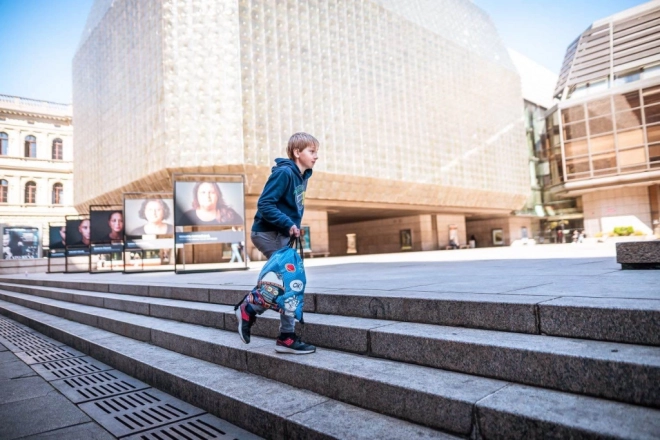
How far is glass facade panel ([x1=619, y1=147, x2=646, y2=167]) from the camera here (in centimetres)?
3162

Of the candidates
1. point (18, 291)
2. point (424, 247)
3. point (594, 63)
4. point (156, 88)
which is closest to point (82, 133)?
point (156, 88)

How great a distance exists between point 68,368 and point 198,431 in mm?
2551

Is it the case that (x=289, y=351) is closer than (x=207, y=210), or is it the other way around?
(x=289, y=351)

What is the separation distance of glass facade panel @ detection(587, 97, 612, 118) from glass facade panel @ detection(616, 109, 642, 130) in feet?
2.89

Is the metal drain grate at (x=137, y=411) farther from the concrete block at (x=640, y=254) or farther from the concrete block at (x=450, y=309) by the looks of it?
the concrete block at (x=640, y=254)

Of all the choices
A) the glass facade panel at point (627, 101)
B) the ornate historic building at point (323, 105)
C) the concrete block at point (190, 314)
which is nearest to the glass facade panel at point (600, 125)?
the glass facade panel at point (627, 101)

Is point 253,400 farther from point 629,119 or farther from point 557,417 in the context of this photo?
point 629,119

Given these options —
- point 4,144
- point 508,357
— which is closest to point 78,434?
point 508,357

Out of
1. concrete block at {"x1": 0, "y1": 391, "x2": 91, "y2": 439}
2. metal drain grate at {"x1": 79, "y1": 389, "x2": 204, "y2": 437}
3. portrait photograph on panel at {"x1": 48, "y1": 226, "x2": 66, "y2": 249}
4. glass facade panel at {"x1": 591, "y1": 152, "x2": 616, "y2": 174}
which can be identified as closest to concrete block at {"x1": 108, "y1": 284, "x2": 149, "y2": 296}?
concrete block at {"x1": 0, "y1": 391, "x2": 91, "y2": 439}

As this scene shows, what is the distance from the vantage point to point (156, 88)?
69.7ft

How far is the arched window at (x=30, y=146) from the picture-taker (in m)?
38.0

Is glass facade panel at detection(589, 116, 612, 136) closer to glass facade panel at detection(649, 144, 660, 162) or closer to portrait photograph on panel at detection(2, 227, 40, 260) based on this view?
glass facade panel at detection(649, 144, 660, 162)

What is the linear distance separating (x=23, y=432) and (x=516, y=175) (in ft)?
126

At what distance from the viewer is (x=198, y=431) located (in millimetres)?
2652
